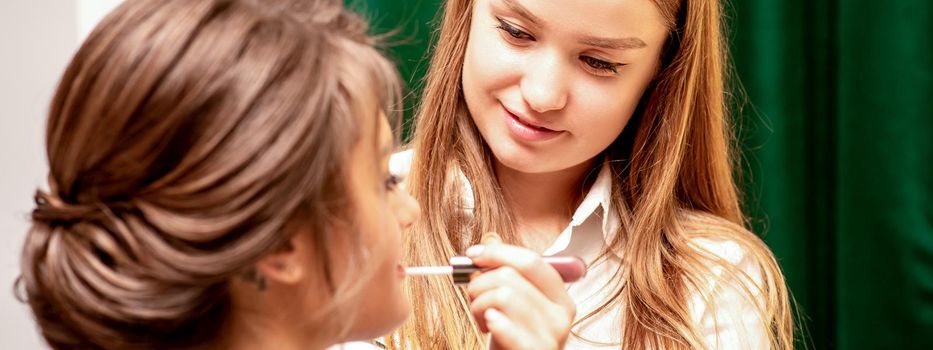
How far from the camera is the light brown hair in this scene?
2.09 feet

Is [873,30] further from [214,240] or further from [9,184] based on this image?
[9,184]

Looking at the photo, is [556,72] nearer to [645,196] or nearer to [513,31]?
[513,31]

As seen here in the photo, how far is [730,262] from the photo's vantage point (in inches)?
48.2

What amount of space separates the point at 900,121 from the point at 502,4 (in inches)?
26.2

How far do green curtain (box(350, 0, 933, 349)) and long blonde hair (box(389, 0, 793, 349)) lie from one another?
0.55 feet

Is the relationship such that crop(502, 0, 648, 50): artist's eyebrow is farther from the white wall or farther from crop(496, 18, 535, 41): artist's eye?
the white wall

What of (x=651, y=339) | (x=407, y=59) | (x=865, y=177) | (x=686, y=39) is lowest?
(x=651, y=339)

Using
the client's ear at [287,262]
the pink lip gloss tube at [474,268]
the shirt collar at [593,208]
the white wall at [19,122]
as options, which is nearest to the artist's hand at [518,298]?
the pink lip gloss tube at [474,268]

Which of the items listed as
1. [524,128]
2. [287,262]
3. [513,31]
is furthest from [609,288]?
[287,262]

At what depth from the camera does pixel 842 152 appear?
4.56 feet

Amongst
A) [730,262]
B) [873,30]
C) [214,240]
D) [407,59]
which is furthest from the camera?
[407,59]

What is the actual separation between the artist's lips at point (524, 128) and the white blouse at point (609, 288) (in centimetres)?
16

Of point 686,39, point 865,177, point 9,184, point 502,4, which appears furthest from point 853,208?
point 9,184

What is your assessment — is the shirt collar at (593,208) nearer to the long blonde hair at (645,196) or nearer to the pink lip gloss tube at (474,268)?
the long blonde hair at (645,196)
